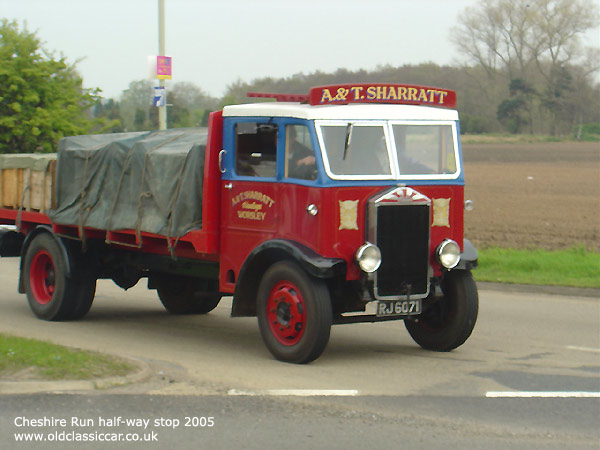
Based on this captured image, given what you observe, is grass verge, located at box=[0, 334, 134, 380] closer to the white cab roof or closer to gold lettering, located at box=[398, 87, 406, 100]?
the white cab roof

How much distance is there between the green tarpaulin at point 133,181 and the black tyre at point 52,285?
1.85 feet

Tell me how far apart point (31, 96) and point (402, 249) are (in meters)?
14.6

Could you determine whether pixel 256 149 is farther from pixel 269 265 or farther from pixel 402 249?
pixel 402 249

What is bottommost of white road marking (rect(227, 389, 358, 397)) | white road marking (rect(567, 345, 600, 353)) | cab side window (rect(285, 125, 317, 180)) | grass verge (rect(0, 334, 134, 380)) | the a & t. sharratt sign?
white road marking (rect(567, 345, 600, 353))

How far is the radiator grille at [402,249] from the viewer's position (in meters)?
9.47

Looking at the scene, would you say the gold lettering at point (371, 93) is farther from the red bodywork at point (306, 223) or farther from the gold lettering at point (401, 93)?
the red bodywork at point (306, 223)

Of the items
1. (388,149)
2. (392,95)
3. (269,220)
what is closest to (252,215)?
(269,220)

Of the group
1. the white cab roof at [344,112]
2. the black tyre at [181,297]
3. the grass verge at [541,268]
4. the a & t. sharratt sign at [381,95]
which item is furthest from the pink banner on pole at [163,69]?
the a & t. sharratt sign at [381,95]

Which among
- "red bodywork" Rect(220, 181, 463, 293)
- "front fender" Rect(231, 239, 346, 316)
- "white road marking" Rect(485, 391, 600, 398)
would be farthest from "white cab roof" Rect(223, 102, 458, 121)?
"white road marking" Rect(485, 391, 600, 398)

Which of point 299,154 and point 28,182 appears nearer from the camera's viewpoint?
point 299,154

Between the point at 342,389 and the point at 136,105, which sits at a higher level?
the point at 136,105

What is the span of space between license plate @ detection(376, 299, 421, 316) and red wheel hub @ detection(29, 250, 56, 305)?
5089 mm

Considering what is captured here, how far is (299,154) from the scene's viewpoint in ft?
31.5

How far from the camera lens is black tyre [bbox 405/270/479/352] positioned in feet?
33.0
